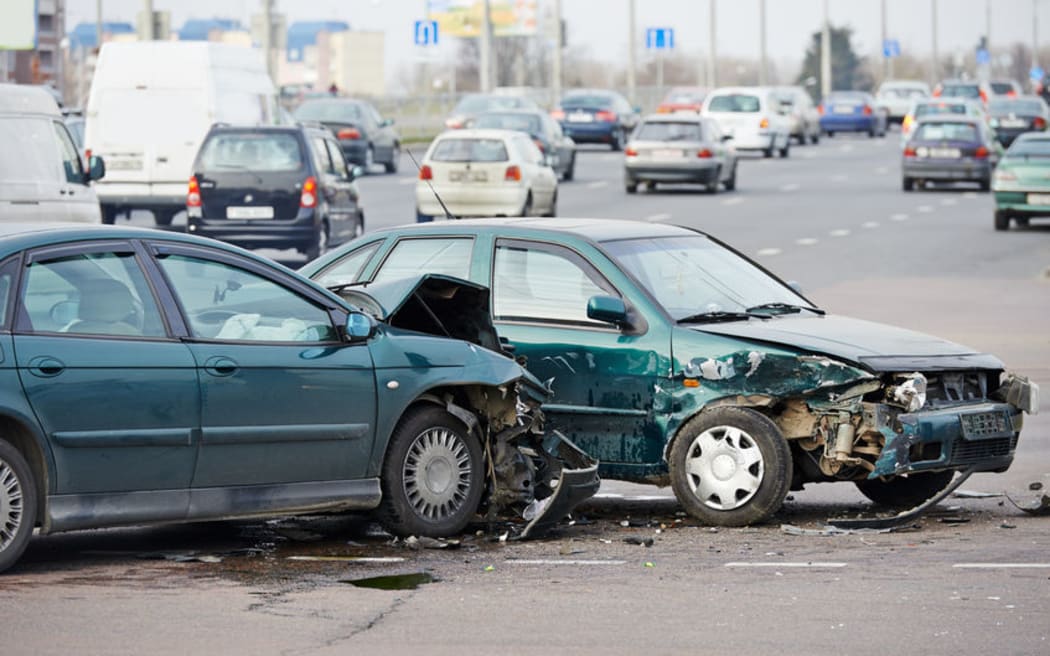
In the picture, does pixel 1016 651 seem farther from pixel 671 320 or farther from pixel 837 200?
pixel 837 200

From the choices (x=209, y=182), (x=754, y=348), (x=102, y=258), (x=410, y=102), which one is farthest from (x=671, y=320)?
(x=410, y=102)

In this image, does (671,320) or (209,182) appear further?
(209,182)

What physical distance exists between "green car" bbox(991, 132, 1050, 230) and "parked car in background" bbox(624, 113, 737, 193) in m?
8.86

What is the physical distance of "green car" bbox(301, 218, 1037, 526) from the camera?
942 cm

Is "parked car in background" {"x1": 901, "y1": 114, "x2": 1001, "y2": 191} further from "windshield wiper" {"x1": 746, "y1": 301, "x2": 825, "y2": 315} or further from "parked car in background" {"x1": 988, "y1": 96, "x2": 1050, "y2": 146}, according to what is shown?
"windshield wiper" {"x1": 746, "y1": 301, "x2": 825, "y2": 315}

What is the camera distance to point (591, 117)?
58656 millimetres

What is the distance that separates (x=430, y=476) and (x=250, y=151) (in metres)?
17.2

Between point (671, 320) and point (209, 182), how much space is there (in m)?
16.6

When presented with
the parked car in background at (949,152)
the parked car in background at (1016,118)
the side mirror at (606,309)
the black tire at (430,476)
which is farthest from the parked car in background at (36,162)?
the parked car in background at (1016,118)

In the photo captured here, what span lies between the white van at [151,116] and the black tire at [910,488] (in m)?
20.9

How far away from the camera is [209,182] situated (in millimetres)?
25547

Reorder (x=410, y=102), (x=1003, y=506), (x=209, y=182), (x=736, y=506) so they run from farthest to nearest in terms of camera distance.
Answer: (x=410, y=102)
(x=209, y=182)
(x=1003, y=506)
(x=736, y=506)

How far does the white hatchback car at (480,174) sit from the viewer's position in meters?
31.5

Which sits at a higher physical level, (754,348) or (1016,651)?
(754,348)
